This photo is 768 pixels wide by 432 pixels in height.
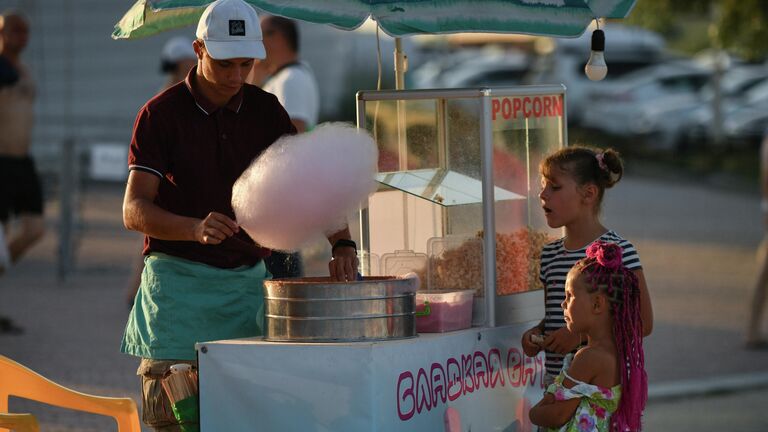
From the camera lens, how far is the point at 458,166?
173 inches

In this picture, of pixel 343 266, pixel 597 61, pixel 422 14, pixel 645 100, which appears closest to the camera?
pixel 343 266

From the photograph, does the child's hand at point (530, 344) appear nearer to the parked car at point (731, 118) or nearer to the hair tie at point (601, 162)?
the hair tie at point (601, 162)

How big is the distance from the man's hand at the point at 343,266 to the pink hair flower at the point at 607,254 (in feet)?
2.36

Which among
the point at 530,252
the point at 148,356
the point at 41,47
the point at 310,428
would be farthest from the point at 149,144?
the point at 41,47

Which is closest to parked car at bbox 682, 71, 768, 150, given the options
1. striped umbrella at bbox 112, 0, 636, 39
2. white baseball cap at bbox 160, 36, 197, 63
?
white baseball cap at bbox 160, 36, 197, 63

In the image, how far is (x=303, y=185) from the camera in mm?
3535

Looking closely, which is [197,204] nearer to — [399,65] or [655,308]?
[399,65]

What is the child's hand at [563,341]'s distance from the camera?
4.08 metres

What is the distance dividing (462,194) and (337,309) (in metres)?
0.93

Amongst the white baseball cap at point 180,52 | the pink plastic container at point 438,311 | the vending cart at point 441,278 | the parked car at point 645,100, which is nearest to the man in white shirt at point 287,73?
the vending cart at point 441,278

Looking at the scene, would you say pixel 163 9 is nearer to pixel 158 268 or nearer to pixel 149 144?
pixel 149 144

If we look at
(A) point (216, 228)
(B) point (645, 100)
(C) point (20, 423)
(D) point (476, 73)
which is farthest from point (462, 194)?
(D) point (476, 73)

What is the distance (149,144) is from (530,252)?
1476 millimetres

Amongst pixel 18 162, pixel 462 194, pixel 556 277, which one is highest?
pixel 18 162
